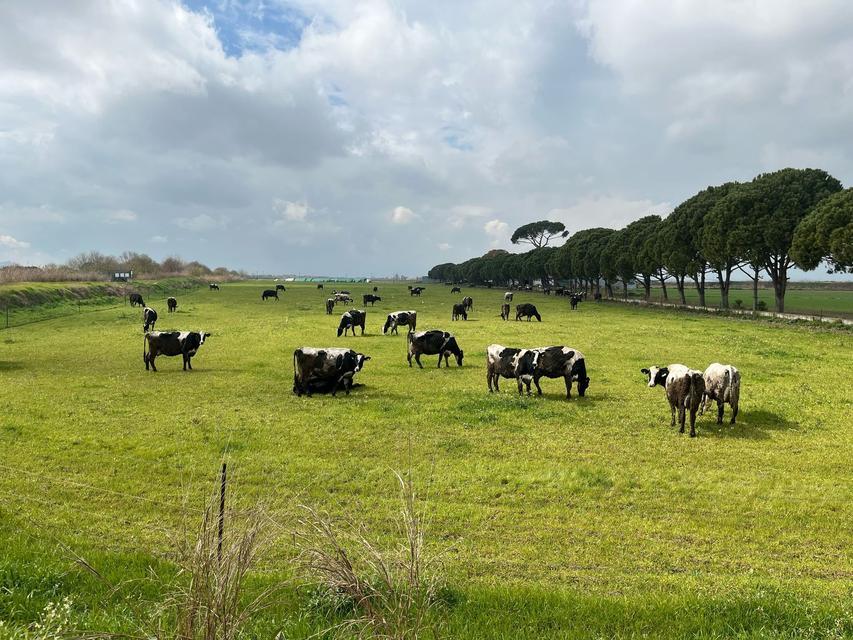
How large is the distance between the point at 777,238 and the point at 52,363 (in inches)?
2166

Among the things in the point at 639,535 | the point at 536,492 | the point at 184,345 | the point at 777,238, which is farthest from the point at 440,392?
the point at 777,238

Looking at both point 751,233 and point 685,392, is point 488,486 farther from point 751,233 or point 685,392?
point 751,233

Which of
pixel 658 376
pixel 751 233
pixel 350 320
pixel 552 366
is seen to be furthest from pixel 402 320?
pixel 751 233

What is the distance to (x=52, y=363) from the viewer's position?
76.5 ft

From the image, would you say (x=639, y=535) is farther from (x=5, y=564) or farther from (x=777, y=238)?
(x=777, y=238)

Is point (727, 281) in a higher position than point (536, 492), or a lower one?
higher

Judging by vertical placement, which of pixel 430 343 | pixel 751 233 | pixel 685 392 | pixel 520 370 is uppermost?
pixel 751 233

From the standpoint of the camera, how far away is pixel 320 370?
58.8 feet

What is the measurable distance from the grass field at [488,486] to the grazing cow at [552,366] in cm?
67

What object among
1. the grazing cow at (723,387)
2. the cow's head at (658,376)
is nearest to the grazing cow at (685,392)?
the grazing cow at (723,387)

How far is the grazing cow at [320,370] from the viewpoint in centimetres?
1786

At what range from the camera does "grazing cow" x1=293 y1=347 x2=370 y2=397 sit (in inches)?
703

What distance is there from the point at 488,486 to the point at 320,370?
30.9 feet

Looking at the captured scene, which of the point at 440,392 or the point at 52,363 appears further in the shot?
the point at 52,363
